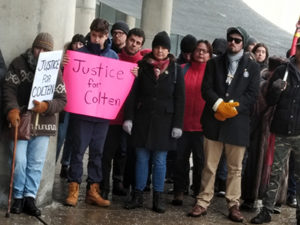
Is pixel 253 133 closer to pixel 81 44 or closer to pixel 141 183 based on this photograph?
pixel 141 183

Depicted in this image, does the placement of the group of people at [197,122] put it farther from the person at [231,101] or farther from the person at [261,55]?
the person at [261,55]

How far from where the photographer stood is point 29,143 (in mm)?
6359

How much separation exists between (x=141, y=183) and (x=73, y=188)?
29.1 inches

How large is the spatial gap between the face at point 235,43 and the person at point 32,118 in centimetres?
184

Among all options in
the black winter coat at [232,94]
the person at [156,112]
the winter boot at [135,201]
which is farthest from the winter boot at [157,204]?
the black winter coat at [232,94]

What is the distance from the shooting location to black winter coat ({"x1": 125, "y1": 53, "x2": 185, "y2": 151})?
22.9 feet

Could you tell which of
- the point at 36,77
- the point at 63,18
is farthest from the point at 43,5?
the point at 36,77

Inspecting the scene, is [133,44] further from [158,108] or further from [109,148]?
[109,148]

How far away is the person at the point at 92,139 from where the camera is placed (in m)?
6.82

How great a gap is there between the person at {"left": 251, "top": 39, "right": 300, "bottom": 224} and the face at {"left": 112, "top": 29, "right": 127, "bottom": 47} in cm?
193

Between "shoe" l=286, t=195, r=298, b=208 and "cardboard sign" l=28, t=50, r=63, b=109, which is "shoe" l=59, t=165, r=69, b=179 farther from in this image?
"shoe" l=286, t=195, r=298, b=208

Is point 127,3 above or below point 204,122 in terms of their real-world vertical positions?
above

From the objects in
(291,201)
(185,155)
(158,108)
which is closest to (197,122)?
(185,155)

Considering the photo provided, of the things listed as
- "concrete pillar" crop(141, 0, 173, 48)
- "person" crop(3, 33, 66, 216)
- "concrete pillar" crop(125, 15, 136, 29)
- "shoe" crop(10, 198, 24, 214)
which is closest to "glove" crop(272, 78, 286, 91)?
"person" crop(3, 33, 66, 216)
